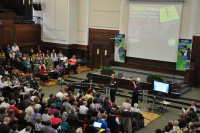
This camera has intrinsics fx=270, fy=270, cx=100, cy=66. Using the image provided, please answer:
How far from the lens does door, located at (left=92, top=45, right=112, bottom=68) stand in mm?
19328

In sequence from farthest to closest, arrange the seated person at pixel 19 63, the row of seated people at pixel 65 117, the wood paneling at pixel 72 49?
the wood paneling at pixel 72 49, the seated person at pixel 19 63, the row of seated people at pixel 65 117

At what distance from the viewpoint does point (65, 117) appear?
26.9 feet

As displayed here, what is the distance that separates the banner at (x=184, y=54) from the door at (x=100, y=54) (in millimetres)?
5122

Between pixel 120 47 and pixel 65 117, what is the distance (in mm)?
10773

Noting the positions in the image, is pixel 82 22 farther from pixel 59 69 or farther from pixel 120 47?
pixel 59 69

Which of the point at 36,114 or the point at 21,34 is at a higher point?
the point at 21,34

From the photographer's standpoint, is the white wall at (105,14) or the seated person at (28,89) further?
the white wall at (105,14)

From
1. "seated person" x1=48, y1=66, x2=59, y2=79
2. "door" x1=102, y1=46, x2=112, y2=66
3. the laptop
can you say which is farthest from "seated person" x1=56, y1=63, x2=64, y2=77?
the laptop

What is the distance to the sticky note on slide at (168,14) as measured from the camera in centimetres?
1617

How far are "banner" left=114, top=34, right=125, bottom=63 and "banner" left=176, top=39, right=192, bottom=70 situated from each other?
3845mm

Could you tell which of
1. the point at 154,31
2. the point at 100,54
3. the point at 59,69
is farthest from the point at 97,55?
the point at 154,31

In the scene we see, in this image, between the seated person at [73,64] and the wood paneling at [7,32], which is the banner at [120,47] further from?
the wood paneling at [7,32]

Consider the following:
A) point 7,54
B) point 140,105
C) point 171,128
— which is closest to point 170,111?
point 140,105

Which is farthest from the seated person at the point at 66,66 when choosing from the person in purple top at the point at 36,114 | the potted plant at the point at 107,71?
the person in purple top at the point at 36,114
